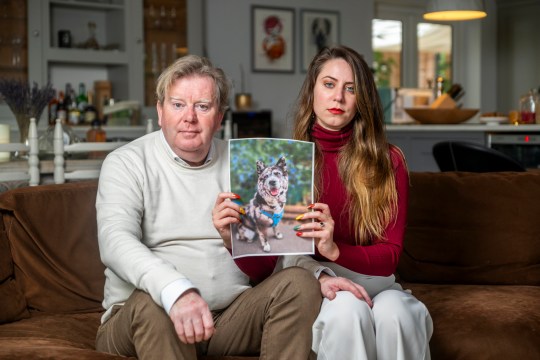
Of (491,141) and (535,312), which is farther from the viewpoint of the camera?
(491,141)

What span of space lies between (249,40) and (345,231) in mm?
5684

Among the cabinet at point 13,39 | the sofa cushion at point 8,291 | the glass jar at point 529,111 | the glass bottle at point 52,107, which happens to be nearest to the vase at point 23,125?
the sofa cushion at point 8,291

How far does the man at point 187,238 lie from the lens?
1.78 m

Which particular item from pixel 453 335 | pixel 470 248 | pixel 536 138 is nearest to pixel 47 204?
pixel 453 335

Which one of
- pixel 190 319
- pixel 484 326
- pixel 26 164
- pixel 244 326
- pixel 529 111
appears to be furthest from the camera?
Answer: pixel 529 111

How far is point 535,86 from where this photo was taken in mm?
9961

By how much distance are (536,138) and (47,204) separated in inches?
147

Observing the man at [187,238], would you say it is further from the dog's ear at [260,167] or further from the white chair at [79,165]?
the white chair at [79,165]

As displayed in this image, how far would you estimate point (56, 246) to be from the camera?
8.01ft

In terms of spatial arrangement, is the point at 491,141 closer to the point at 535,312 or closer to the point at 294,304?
the point at 535,312

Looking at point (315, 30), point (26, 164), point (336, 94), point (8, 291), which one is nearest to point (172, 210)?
point (336, 94)

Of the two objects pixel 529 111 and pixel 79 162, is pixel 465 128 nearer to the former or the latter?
pixel 529 111

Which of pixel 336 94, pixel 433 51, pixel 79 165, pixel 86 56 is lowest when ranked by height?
pixel 79 165

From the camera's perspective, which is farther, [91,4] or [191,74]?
[91,4]
